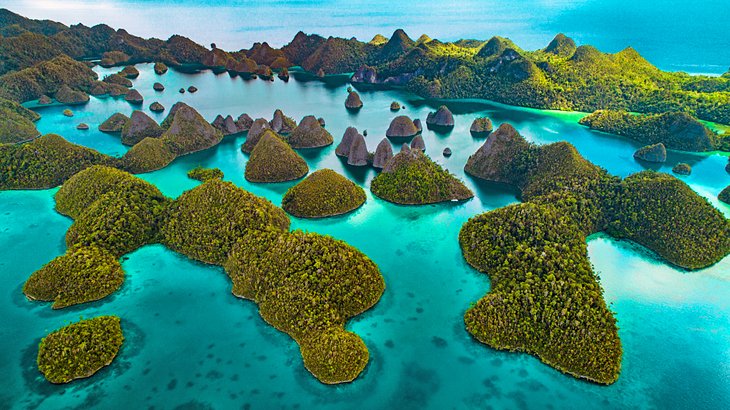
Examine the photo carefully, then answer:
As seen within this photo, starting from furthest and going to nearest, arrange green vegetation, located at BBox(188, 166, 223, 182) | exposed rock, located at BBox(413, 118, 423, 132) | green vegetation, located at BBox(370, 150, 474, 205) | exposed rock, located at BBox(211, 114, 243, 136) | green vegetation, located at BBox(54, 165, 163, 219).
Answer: exposed rock, located at BBox(413, 118, 423, 132) < exposed rock, located at BBox(211, 114, 243, 136) < green vegetation, located at BBox(188, 166, 223, 182) < green vegetation, located at BBox(370, 150, 474, 205) < green vegetation, located at BBox(54, 165, 163, 219)

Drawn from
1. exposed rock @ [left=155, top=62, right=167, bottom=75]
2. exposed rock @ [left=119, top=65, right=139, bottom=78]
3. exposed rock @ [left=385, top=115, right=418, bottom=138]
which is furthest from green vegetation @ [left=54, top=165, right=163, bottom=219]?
exposed rock @ [left=155, top=62, right=167, bottom=75]

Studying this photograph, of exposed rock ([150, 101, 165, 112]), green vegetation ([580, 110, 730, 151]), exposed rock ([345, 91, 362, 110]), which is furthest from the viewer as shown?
exposed rock ([345, 91, 362, 110])

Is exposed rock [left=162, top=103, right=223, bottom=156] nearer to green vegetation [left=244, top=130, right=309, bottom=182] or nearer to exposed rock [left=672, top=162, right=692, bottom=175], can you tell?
green vegetation [left=244, top=130, right=309, bottom=182]

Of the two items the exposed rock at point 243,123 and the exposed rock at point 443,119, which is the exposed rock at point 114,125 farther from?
the exposed rock at point 443,119

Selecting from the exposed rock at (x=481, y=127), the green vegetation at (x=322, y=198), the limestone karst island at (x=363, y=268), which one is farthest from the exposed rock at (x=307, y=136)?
the exposed rock at (x=481, y=127)

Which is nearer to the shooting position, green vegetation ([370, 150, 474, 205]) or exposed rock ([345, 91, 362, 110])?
green vegetation ([370, 150, 474, 205])

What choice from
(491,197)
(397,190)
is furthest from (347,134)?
→ (491,197)

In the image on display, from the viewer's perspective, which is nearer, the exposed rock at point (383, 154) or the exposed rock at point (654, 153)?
the exposed rock at point (383, 154)

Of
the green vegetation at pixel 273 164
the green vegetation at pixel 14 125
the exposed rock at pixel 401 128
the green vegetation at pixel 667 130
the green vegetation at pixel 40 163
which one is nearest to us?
the green vegetation at pixel 40 163
